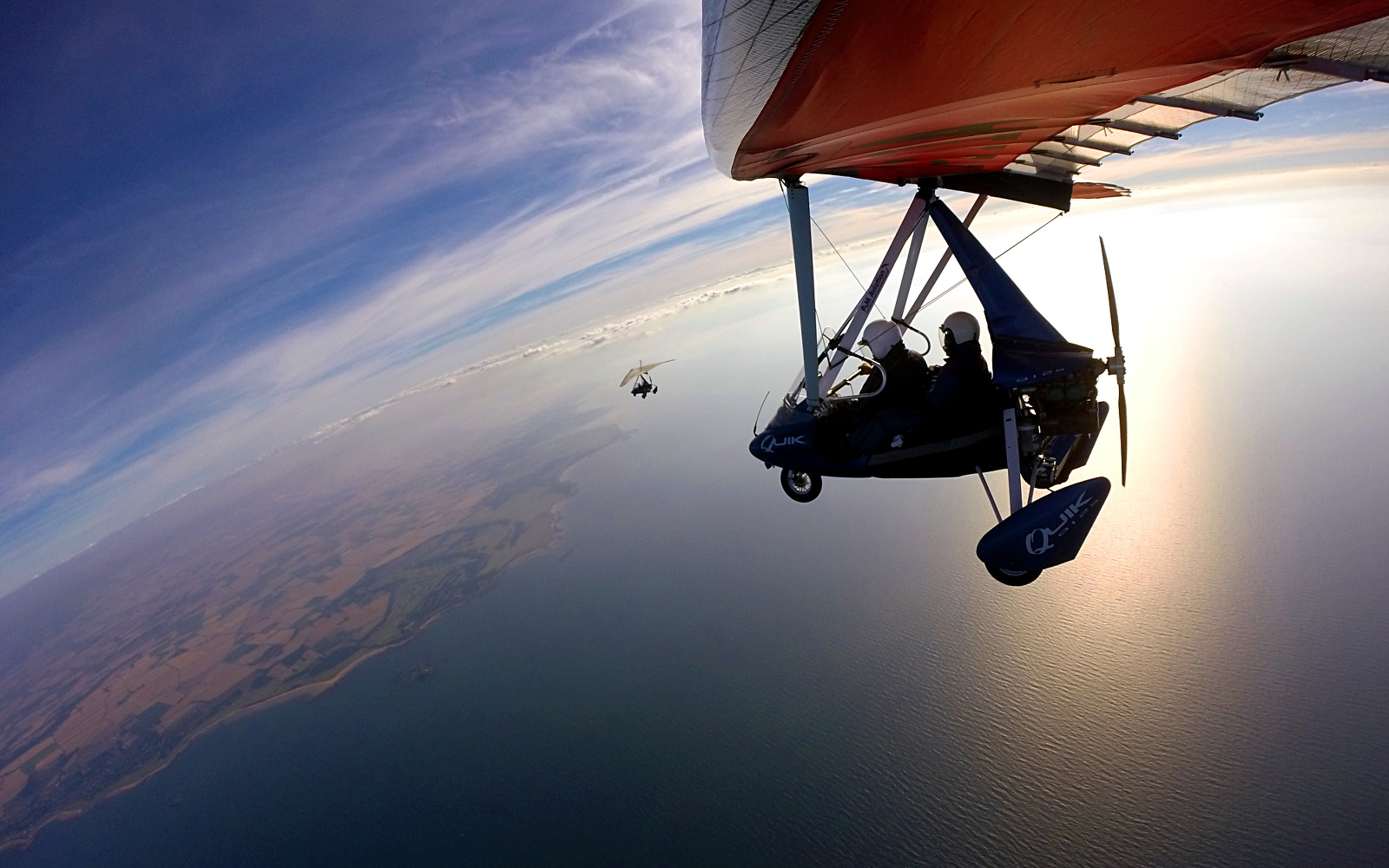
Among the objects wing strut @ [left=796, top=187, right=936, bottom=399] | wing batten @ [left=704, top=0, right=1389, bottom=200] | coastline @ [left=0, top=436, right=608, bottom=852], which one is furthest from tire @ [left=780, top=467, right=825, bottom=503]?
coastline @ [left=0, top=436, right=608, bottom=852]

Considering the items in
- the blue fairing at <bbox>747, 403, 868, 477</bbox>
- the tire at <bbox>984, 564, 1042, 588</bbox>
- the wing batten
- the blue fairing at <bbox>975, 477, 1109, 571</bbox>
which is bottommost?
the tire at <bbox>984, 564, 1042, 588</bbox>

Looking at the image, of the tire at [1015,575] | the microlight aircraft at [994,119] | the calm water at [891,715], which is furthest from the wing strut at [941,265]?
the calm water at [891,715]

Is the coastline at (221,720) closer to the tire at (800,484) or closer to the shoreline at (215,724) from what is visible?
the shoreline at (215,724)

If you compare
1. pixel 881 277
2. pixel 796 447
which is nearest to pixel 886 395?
pixel 796 447

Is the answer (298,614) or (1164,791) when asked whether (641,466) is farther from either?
(1164,791)

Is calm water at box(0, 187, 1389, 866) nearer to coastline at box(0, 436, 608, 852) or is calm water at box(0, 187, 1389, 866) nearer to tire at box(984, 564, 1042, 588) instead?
coastline at box(0, 436, 608, 852)
